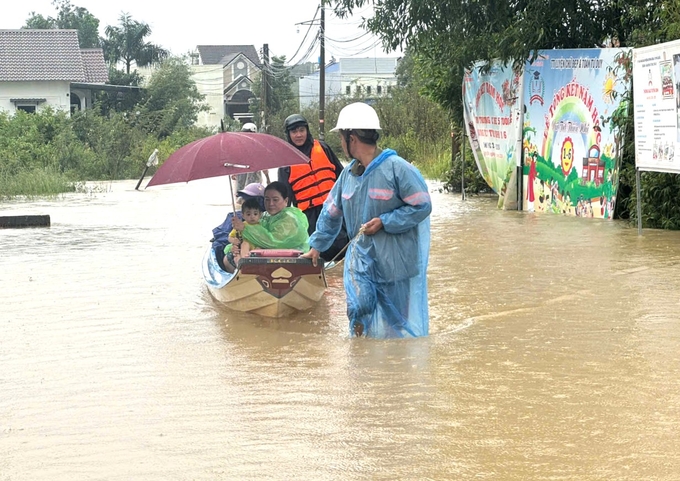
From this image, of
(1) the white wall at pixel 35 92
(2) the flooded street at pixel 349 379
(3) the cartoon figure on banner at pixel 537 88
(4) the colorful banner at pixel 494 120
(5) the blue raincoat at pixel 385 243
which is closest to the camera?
(2) the flooded street at pixel 349 379

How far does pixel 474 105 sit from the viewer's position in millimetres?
20484

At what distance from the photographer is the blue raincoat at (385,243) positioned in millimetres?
7348

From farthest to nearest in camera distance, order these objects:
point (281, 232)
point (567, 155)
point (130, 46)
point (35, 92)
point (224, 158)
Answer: point (130, 46) < point (35, 92) < point (567, 155) < point (281, 232) < point (224, 158)

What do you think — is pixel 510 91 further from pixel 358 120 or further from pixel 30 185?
pixel 30 185

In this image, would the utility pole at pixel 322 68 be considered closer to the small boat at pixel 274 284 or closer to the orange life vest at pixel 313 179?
the orange life vest at pixel 313 179

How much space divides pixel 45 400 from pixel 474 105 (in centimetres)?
1480

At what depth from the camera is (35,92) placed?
2226 inches

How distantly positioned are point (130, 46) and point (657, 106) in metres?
73.6

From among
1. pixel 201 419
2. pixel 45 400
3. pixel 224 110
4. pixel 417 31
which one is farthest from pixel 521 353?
pixel 224 110

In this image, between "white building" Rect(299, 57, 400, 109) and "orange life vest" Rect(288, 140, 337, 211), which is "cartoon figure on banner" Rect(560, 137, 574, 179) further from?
"white building" Rect(299, 57, 400, 109)

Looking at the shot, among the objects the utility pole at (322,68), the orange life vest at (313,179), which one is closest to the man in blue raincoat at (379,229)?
the orange life vest at (313,179)

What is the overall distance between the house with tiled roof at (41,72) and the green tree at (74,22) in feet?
90.7

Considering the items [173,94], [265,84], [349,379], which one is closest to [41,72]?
[173,94]

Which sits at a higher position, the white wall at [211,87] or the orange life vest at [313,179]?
the white wall at [211,87]
